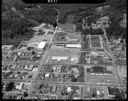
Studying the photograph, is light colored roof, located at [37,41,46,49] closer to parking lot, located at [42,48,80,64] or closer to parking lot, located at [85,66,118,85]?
parking lot, located at [42,48,80,64]

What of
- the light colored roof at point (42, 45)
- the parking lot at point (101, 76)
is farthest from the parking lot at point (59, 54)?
the parking lot at point (101, 76)

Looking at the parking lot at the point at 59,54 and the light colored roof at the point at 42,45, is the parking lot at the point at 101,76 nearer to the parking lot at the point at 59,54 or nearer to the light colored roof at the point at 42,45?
the parking lot at the point at 59,54

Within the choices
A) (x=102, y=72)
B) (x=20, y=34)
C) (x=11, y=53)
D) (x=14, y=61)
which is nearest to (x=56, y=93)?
Result: (x=102, y=72)

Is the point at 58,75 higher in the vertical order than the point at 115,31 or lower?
lower

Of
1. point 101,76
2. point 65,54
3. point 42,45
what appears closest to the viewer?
point 101,76

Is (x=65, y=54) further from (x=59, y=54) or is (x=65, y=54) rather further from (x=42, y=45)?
(x=42, y=45)

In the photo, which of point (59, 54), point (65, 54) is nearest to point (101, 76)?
point (65, 54)

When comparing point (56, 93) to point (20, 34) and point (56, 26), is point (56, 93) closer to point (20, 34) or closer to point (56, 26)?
point (20, 34)

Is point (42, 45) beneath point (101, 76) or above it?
above

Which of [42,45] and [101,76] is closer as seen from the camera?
[101,76]
